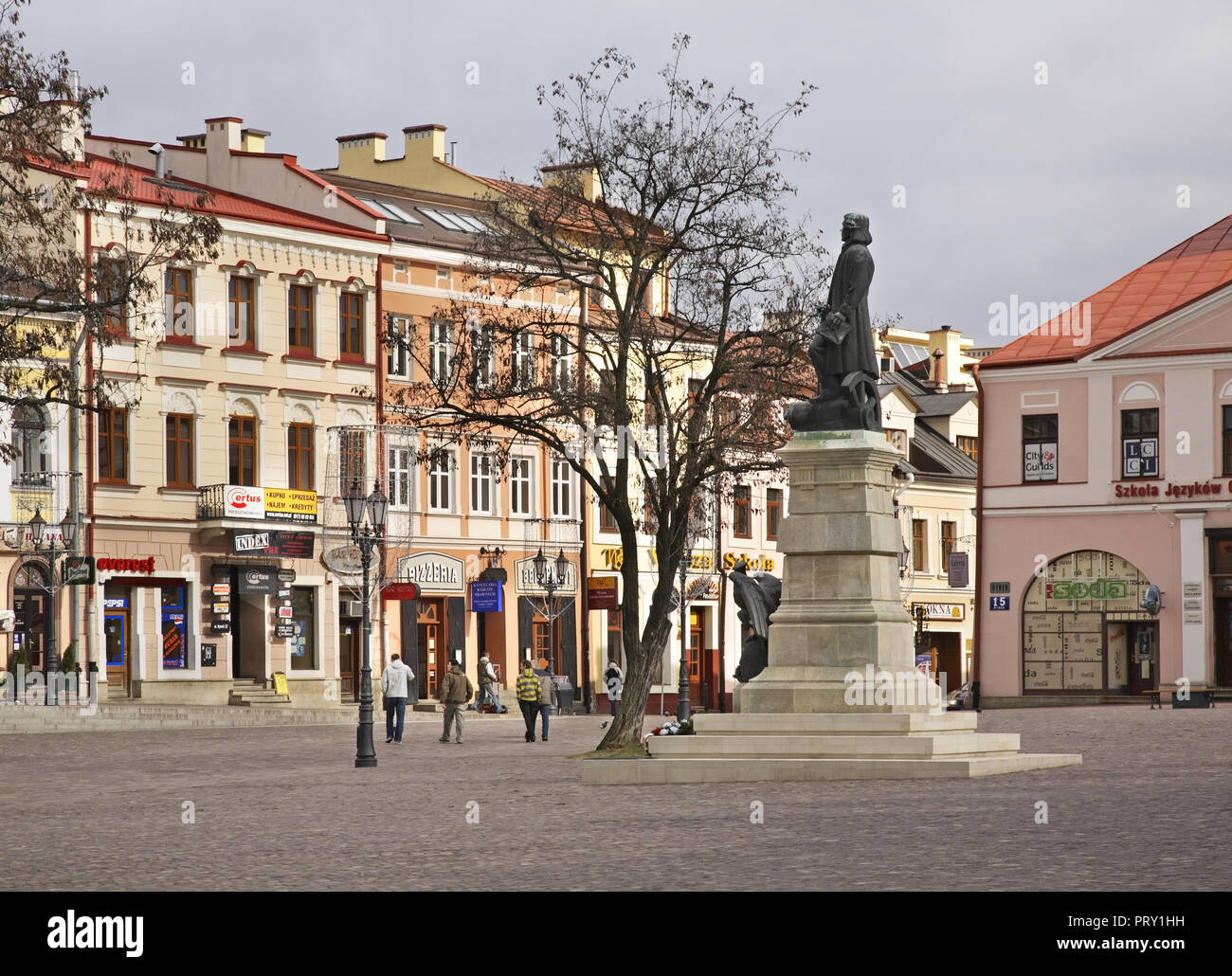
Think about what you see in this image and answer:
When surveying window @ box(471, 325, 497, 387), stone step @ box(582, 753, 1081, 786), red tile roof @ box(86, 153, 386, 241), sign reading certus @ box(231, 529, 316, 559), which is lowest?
stone step @ box(582, 753, 1081, 786)

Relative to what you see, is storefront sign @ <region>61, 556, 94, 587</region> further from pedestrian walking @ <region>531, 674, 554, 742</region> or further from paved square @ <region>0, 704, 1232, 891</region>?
paved square @ <region>0, 704, 1232, 891</region>

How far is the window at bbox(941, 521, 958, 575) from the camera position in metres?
73.2

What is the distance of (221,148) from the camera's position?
55.9 meters

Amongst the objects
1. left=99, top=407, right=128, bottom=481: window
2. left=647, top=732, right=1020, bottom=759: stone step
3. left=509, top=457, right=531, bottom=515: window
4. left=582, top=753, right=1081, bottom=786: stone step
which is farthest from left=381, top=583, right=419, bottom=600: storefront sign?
left=647, top=732, right=1020, bottom=759: stone step

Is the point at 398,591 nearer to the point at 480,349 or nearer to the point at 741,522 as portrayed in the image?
the point at 741,522

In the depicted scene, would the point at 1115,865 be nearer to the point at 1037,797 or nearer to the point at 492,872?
the point at 492,872

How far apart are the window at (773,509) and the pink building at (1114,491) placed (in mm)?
13445

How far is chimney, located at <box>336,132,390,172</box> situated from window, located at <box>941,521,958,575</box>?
24.3 metres

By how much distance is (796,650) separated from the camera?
22781mm

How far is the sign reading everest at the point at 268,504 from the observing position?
50.5 metres

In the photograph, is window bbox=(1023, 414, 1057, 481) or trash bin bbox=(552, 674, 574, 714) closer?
window bbox=(1023, 414, 1057, 481)

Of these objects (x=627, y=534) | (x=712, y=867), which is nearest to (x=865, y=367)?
(x=627, y=534)

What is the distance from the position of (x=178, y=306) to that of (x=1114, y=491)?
23.6 metres

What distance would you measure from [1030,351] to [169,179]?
22657 mm
